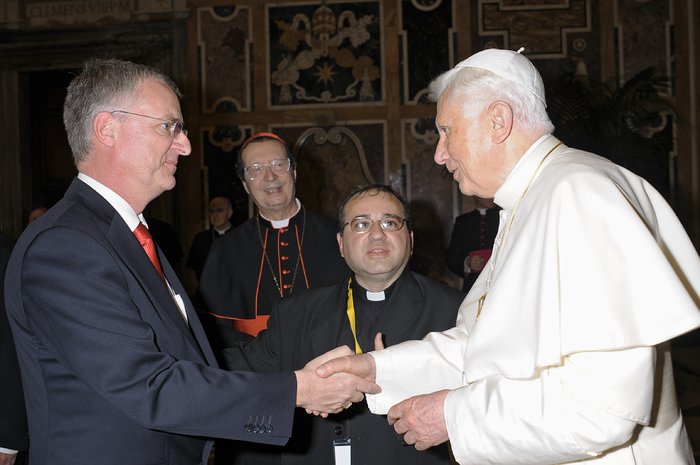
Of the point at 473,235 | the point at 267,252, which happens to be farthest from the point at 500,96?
the point at 473,235

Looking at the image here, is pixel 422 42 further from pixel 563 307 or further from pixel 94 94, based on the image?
pixel 563 307

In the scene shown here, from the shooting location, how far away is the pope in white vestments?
1.86 meters

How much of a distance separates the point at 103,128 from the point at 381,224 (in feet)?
4.20

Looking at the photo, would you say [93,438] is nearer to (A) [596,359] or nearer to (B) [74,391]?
(B) [74,391]

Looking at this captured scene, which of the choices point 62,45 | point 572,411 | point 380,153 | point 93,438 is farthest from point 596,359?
point 62,45

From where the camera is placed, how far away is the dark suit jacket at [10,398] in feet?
10.8

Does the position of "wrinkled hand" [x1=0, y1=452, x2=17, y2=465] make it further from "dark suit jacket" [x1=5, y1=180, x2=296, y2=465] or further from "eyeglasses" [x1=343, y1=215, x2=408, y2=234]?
"eyeglasses" [x1=343, y1=215, x2=408, y2=234]

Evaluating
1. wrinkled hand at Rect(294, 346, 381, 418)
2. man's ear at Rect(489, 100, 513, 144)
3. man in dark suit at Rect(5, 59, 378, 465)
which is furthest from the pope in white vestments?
man in dark suit at Rect(5, 59, 378, 465)

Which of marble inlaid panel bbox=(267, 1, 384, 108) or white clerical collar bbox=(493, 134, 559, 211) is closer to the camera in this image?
white clerical collar bbox=(493, 134, 559, 211)

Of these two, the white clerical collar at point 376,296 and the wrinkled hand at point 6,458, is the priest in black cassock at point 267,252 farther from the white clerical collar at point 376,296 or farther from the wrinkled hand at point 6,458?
the wrinkled hand at point 6,458

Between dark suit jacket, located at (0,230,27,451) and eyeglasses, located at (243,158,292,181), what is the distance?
1.34m

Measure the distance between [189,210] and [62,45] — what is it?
2.44m

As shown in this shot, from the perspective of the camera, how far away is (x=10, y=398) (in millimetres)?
3342

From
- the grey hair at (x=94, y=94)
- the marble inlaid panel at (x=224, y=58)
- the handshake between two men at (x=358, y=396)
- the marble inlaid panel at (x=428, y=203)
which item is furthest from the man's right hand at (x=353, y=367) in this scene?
the marble inlaid panel at (x=224, y=58)
